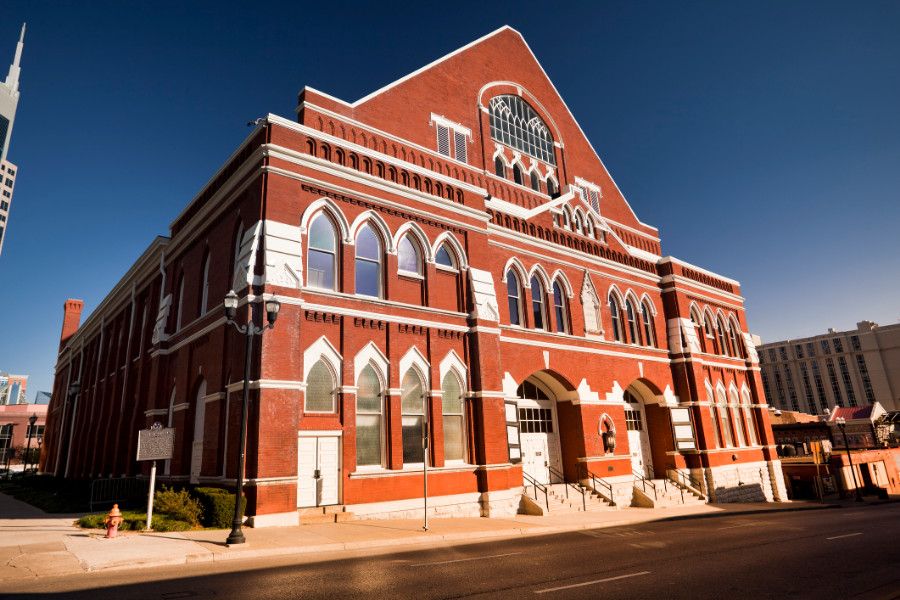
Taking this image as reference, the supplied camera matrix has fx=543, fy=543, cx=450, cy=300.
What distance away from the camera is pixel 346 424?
15.6 meters

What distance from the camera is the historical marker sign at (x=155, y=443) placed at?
42.6ft

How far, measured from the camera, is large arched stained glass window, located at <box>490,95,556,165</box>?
26.7 metres

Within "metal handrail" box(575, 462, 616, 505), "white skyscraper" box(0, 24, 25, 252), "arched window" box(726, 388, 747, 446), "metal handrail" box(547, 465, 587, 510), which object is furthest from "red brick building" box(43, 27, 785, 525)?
"white skyscraper" box(0, 24, 25, 252)

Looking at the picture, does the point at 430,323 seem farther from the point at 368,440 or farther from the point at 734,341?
the point at 734,341

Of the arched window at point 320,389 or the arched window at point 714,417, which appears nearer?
the arched window at point 320,389

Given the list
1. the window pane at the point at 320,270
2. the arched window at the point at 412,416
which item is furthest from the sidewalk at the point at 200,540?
the window pane at the point at 320,270

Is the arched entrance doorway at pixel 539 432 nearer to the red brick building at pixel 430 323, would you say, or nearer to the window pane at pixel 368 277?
the red brick building at pixel 430 323

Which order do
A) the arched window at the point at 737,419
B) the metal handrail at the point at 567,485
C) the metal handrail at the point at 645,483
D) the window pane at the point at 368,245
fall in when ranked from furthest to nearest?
the arched window at the point at 737,419
the metal handrail at the point at 645,483
the metal handrail at the point at 567,485
the window pane at the point at 368,245

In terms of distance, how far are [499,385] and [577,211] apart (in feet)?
36.9

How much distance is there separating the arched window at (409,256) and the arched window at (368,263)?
834 mm

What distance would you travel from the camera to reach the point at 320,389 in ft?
51.1

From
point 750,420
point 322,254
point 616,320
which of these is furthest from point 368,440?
point 750,420

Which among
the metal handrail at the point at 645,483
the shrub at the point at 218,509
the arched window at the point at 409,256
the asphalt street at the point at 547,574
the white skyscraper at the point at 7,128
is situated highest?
the white skyscraper at the point at 7,128

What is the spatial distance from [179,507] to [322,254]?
311 inches
